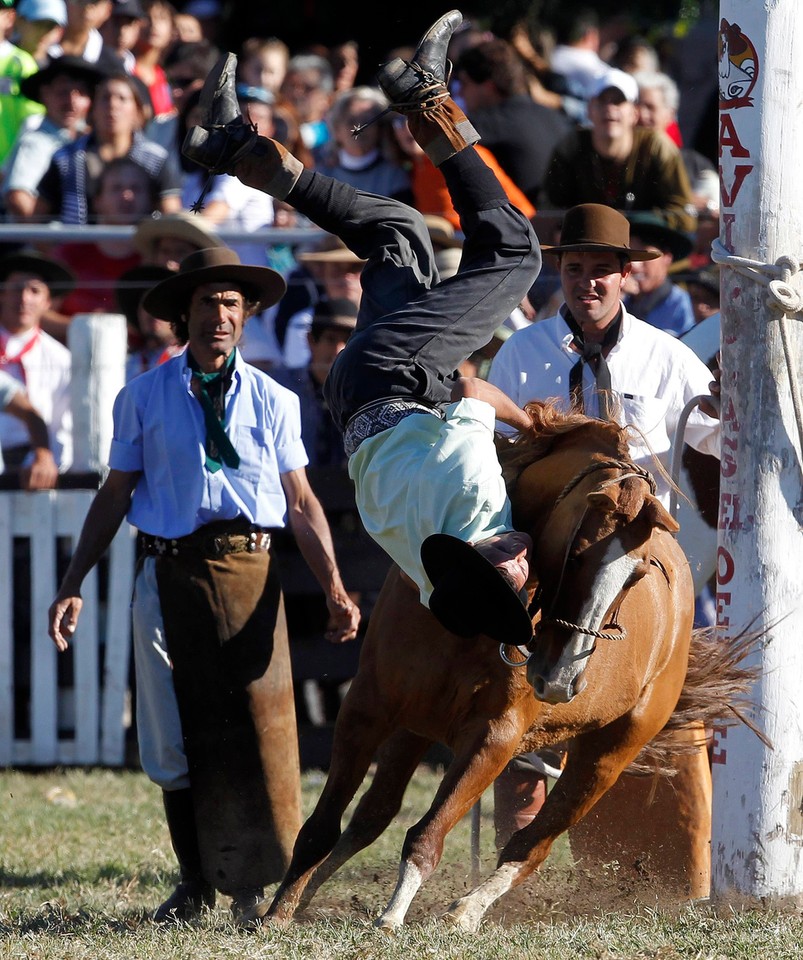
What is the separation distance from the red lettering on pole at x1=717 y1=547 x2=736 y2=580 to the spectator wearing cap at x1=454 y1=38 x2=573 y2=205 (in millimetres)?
4906

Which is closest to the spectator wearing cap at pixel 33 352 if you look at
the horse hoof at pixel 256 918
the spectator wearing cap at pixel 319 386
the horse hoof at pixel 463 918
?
the spectator wearing cap at pixel 319 386

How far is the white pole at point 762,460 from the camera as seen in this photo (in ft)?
16.4

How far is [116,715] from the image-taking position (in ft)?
27.5

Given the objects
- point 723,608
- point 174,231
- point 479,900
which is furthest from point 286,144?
point 479,900

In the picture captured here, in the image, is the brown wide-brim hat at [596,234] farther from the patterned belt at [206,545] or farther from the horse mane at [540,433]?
the patterned belt at [206,545]

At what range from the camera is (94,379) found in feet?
27.6

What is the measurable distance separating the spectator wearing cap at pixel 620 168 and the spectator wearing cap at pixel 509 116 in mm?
507

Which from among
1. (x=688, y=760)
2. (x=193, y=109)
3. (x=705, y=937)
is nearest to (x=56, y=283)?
(x=193, y=109)

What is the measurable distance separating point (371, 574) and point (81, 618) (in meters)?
1.61

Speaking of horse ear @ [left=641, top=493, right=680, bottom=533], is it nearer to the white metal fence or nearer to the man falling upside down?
the man falling upside down

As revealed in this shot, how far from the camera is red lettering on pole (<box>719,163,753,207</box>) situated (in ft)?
16.5

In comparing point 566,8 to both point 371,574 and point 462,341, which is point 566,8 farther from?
point 462,341

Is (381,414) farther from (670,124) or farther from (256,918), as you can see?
(670,124)

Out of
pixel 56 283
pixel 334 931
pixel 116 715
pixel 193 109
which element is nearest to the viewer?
pixel 334 931
